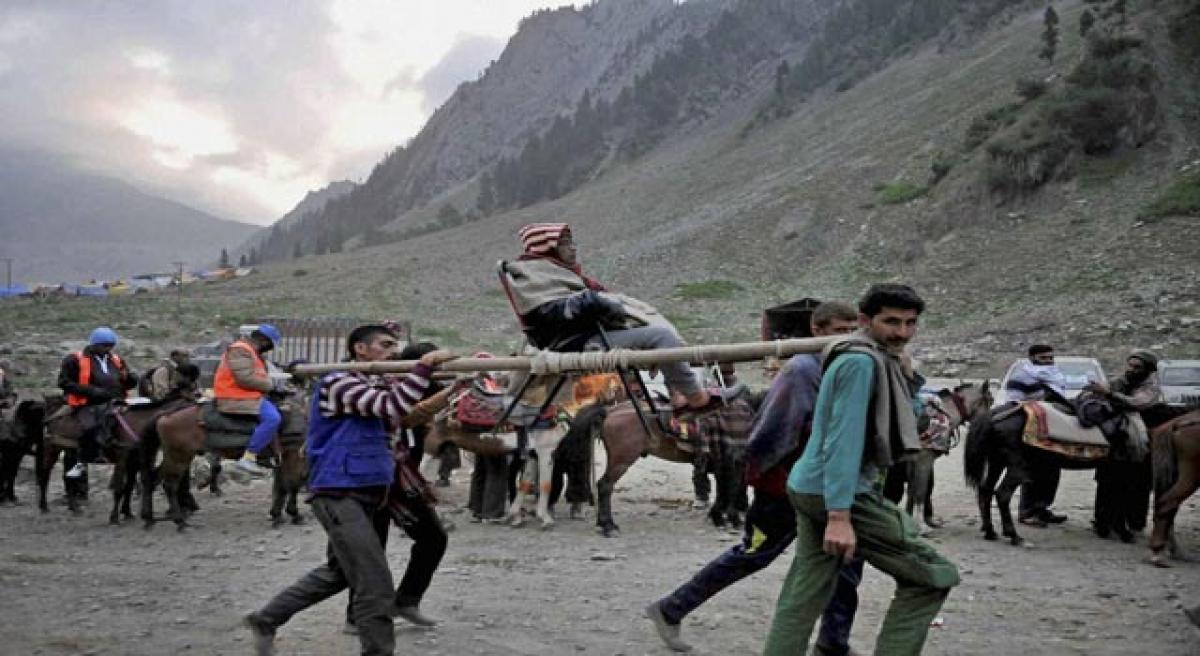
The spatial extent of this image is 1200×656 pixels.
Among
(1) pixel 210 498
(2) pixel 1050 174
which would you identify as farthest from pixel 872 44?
(1) pixel 210 498

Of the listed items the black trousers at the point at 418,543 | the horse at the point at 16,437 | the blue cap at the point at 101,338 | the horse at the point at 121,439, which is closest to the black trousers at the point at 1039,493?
the black trousers at the point at 418,543

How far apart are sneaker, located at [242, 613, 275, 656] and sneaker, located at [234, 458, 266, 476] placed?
909cm

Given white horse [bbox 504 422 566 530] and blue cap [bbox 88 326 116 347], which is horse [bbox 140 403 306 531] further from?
white horse [bbox 504 422 566 530]

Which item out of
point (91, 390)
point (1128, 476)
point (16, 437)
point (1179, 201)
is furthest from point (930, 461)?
point (1179, 201)

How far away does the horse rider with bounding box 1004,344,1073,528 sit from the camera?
393 inches

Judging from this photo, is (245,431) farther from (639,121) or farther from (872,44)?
(639,121)

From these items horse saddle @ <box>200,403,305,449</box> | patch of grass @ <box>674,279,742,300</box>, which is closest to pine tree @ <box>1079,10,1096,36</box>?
patch of grass @ <box>674,279,742,300</box>

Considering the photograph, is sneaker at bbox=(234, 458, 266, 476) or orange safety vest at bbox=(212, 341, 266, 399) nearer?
orange safety vest at bbox=(212, 341, 266, 399)

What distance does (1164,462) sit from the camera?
28.4 feet

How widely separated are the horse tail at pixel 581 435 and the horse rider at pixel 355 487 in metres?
5.36

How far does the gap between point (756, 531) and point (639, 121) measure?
107102 millimetres

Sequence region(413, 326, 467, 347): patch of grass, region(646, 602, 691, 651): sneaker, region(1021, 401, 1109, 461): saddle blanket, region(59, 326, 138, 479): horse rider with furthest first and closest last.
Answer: region(413, 326, 467, 347): patch of grass, region(59, 326, 138, 479): horse rider, region(1021, 401, 1109, 461): saddle blanket, region(646, 602, 691, 651): sneaker

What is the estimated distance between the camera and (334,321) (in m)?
26.5

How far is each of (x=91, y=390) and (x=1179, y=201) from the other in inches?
1489
